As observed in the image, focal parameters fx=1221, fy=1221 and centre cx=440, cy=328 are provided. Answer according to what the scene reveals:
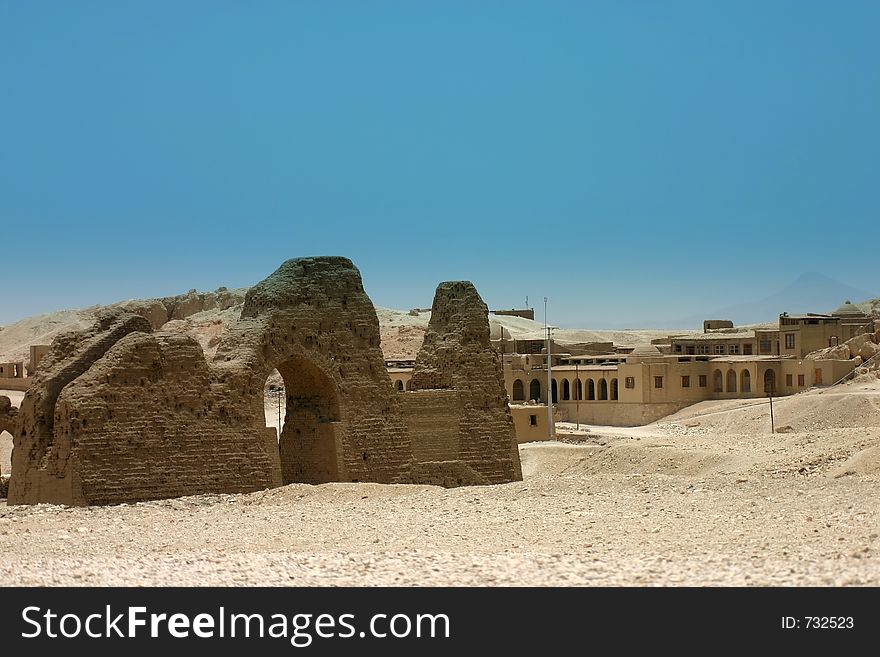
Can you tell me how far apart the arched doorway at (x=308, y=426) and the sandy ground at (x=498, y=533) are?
164 cm

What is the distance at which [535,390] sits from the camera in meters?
59.8

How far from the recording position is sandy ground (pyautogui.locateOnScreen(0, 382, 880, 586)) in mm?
11555

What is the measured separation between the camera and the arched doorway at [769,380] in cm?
5728

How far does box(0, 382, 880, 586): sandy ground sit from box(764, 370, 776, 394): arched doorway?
3278cm

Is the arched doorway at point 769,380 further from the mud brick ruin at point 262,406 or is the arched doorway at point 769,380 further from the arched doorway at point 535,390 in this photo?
the mud brick ruin at point 262,406

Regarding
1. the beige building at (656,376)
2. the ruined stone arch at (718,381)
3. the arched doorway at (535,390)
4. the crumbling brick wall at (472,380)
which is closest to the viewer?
the crumbling brick wall at (472,380)

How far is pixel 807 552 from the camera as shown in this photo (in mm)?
12219

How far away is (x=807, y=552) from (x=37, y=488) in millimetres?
12218

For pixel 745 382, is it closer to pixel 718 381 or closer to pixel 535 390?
pixel 718 381

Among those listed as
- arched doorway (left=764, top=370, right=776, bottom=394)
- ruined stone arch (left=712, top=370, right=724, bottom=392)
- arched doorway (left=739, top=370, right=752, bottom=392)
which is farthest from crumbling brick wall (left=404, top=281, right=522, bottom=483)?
ruined stone arch (left=712, top=370, right=724, bottom=392)

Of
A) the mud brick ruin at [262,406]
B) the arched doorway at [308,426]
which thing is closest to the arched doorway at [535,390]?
the mud brick ruin at [262,406]

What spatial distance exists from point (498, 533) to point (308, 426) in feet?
26.5

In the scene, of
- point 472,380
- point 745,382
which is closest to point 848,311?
point 745,382
